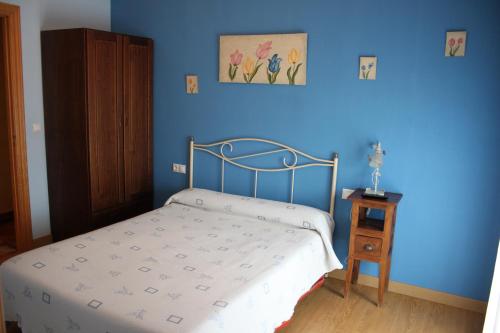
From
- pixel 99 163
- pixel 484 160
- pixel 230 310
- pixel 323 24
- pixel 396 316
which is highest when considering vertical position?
pixel 323 24

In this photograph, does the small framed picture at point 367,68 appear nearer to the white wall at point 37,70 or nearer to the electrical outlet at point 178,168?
the electrical outlet at point 178,168

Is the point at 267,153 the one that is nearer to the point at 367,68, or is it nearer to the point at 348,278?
the point at 367,68

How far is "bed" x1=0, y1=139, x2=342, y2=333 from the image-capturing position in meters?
1.91

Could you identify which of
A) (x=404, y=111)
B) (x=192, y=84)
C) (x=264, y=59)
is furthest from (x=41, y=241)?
(x=404, y=111)

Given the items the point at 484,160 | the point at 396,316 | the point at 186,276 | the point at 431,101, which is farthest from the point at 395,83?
the point at 186,276

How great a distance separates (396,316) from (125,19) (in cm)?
358

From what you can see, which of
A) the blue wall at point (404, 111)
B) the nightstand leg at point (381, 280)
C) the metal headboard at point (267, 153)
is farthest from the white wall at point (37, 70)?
the nightstand leg at point (381, 280)

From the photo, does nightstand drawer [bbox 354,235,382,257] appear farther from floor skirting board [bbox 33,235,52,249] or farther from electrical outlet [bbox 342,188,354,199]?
floor skirting board [bbox 33,235,52,249]

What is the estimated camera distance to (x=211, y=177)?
154 inches

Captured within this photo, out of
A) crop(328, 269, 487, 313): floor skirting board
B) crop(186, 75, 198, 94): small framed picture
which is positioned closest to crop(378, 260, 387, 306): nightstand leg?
crop(328, 269, 487, 313): floor skirting board

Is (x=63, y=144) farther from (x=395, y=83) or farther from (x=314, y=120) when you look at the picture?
(x=395, y=83)

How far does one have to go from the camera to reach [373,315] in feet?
9.52

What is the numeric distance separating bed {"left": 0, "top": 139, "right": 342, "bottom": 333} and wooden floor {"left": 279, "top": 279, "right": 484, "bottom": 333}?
26 cm

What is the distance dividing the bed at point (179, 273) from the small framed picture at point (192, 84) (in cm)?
120
